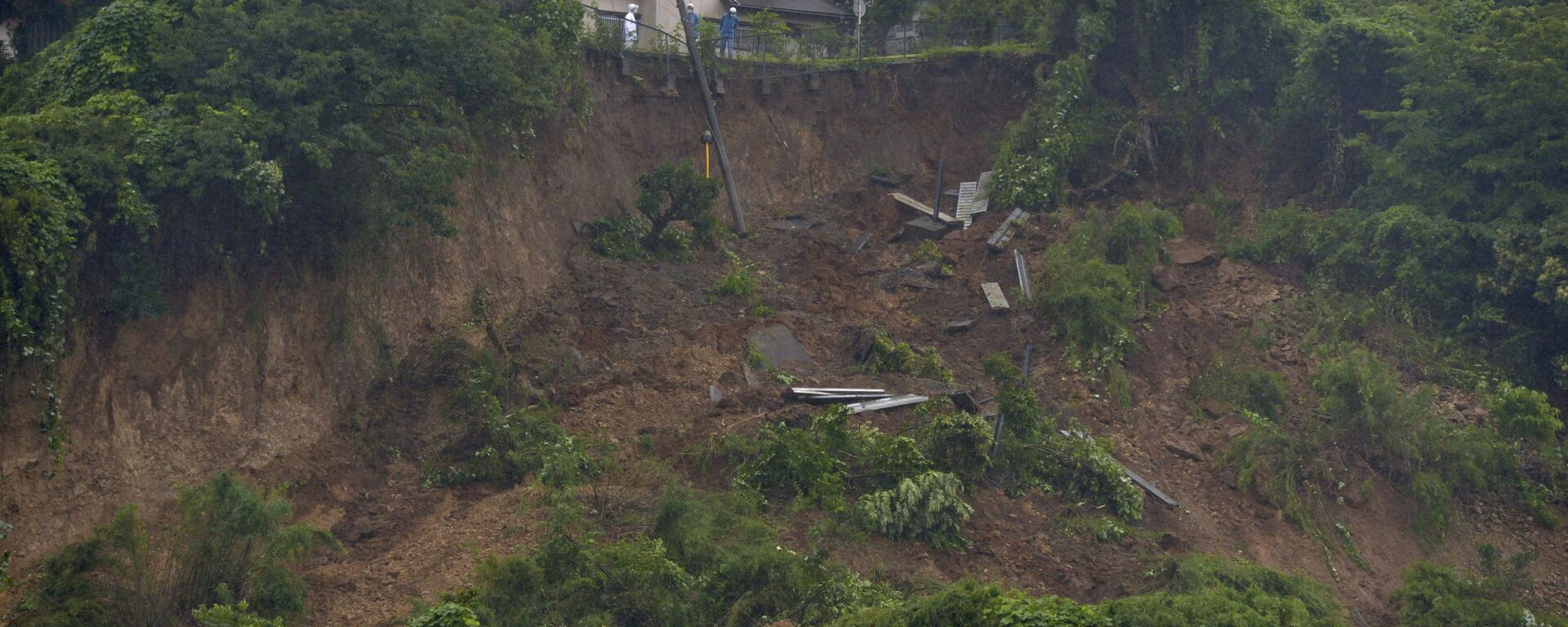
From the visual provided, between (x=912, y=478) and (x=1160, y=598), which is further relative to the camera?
(x=912, y=478)

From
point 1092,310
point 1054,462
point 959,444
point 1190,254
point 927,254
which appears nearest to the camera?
point 959,444

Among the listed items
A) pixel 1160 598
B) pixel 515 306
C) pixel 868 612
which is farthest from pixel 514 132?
pixel 1160 598

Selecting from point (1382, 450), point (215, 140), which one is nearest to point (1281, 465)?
point (1382, 450)

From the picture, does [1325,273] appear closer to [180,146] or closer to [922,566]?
[922,566]

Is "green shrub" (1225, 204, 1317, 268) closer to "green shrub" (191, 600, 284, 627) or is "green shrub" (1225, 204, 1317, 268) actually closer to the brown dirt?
the brown dirt

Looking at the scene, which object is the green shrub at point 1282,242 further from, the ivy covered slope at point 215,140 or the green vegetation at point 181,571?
the green vegetation at point 181,571

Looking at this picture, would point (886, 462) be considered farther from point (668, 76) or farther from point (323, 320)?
point (668, 76)

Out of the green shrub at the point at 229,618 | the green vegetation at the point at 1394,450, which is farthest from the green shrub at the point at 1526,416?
the green shrub at the point at 229,618

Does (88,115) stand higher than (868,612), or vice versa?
(88,115)
